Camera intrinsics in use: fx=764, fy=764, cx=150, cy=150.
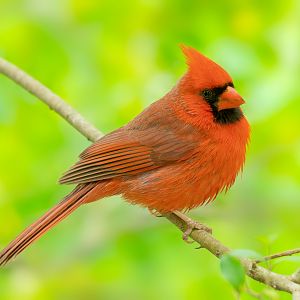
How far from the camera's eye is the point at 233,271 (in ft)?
8.54

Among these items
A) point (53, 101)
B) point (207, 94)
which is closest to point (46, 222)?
point (53, 101)

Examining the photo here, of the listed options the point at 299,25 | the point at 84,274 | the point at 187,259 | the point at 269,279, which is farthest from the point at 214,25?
the point at 269,279

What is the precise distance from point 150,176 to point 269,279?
159cm

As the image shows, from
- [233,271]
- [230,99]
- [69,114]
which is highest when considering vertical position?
[230,99]

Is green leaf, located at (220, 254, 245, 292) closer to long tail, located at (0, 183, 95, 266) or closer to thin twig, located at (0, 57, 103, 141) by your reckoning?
long tail, located at (0, 183, 95, 266)

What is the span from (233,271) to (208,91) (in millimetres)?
2025

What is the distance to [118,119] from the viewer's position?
527 cm

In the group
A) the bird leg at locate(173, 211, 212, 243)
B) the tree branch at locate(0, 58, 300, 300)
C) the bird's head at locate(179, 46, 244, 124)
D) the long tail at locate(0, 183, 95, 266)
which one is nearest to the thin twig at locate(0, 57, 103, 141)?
the tree branch at locate(0, 58, 300, 300)

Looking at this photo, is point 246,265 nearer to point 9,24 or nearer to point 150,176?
point 150,176

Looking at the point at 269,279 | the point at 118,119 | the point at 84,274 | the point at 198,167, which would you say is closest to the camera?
the point at 269,279

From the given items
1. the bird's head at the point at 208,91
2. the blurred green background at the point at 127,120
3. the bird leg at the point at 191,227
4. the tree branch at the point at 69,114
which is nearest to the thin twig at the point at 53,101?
the tree branch at the point at 69,114

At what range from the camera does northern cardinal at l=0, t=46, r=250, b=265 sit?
4.41m

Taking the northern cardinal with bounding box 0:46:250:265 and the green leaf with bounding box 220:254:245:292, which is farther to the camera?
the northern cardinal with bounding box 0:46:250:265

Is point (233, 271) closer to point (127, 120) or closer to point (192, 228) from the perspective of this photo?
point (192, 228)
